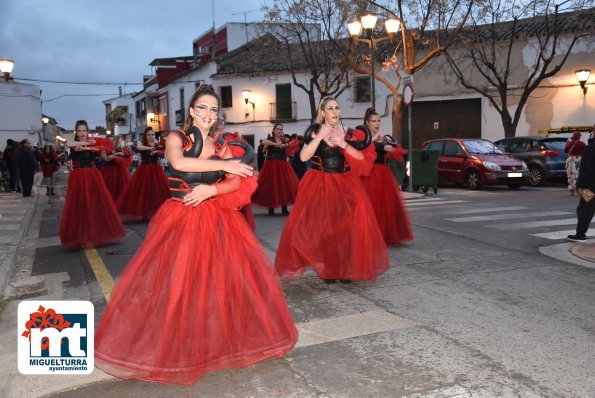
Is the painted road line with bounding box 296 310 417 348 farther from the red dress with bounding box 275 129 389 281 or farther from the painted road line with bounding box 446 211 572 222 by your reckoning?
the painted road line with bounding box 446 211 572 222

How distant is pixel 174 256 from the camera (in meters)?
3.57

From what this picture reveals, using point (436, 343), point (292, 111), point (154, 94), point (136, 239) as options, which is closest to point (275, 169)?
point (136, 239)

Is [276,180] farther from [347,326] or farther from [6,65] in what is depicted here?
[6,65]

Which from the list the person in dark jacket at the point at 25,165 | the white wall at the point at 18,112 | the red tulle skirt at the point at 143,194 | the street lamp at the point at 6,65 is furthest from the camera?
the white wall at the point at 18,112

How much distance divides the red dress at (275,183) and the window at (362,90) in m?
22.7

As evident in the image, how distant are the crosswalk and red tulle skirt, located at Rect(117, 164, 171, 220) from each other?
5459 mm

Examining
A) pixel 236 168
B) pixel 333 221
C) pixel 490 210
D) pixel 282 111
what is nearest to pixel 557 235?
pixel 490 210

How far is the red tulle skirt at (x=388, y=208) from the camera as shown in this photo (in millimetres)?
8047

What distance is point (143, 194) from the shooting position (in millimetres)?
11383

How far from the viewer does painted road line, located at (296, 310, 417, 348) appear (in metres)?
4.36

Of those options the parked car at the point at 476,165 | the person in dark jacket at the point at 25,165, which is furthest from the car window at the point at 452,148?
the person in dark jacket at the point at 25,165

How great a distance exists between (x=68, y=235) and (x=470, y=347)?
6.51 meters

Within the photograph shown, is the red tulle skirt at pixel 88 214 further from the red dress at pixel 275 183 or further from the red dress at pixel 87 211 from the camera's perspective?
the red dress at pixel 275 183

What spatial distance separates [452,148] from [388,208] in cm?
1179
